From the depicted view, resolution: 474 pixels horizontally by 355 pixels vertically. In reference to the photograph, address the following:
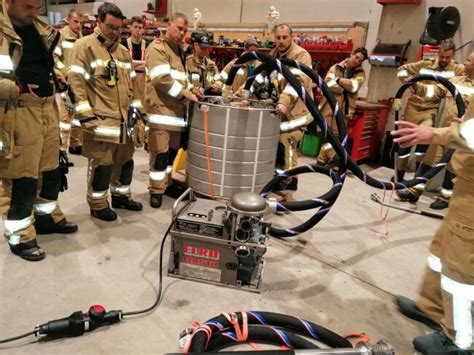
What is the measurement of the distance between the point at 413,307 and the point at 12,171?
2.34m

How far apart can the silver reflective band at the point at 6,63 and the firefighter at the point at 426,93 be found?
3707 mm

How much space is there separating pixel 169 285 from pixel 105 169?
1.05m

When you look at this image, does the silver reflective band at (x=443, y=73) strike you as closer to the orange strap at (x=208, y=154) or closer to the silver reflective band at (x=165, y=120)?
the orange strap at (x=208, y=154)

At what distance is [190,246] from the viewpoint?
2035 millimetres

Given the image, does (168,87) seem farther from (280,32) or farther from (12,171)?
(12,171)

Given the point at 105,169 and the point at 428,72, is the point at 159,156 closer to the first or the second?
the point at 105,169

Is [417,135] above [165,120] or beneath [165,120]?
Result: above

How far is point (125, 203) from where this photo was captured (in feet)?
9.74

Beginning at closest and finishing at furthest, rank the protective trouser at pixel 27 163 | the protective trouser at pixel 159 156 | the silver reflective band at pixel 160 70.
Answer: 1. the protective trouser at pixel 27 163
2. the silver reflective band at pixel 160 70
3. the protective trouser at pixel 159 156

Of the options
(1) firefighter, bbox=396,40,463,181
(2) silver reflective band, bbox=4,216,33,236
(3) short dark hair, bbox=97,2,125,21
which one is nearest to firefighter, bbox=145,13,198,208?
(3) short dark hair, bbox=97,2,125,21

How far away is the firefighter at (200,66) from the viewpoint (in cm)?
324

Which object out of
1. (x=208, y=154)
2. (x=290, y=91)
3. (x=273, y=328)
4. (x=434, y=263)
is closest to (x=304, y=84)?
(x=290, y=91)

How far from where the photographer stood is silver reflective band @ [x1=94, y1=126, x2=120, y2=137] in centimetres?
246

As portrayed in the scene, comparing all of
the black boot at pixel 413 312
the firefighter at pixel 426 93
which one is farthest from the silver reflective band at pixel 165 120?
the firefighter at pixel 426 93
